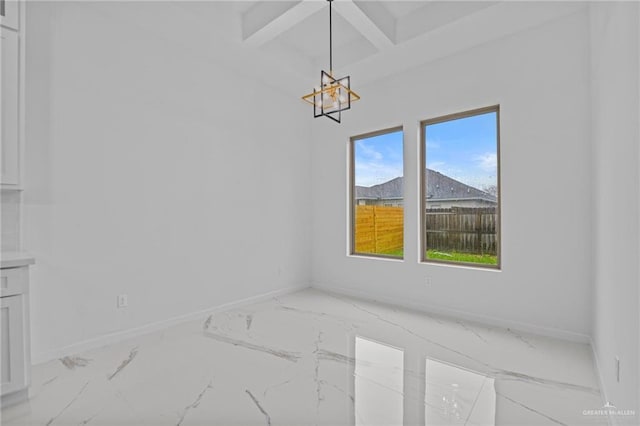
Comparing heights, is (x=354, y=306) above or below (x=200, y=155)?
below

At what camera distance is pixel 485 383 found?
2221 mm

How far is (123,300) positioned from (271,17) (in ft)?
10.4

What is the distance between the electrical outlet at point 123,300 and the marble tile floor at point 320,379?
0.35 metres

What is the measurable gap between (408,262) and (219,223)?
2433 millimetres

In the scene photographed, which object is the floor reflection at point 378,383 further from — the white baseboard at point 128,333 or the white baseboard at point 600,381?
the white baseboard at point 128,333

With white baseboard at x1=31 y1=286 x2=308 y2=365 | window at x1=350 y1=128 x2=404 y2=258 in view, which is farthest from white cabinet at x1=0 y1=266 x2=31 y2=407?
window at x1=350 y1=128 x2=404 y2=258

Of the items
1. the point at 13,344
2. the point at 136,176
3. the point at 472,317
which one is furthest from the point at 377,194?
the point at 13,344

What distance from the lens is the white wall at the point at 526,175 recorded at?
2.95m

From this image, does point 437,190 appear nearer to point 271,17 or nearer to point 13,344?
point 271,17

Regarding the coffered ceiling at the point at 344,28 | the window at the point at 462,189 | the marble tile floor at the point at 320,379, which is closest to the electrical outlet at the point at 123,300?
the marble tile floor at the point at 320,379

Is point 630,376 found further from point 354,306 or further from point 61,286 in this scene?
point 61,286

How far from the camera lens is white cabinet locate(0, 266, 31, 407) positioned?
193cm

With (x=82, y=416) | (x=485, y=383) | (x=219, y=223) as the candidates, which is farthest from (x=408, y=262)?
(x=82, y=416)

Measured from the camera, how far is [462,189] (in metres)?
3.85
